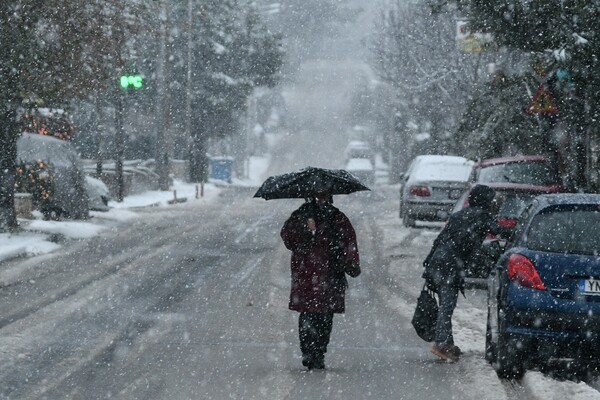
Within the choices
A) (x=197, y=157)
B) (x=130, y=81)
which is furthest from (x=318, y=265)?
(x=197, y=157)

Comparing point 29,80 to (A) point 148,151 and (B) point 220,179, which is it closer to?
(A) point 148,151

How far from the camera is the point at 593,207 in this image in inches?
344

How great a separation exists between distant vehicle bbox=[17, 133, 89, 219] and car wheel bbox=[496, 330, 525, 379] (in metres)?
18.4

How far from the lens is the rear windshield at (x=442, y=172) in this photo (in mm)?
25109

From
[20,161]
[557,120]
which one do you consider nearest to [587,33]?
[557,120]

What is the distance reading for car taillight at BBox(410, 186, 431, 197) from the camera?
2473 cm

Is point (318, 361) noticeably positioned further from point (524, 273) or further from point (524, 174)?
point (524, 174)

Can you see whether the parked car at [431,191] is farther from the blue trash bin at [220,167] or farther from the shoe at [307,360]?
the blue trash bin at [220,167]

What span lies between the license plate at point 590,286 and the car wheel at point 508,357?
65cm

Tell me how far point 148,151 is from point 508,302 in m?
44.3

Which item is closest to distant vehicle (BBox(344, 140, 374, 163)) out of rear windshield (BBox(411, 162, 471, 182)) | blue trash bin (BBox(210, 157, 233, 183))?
blue trash bin (BBox(210, 157, 233, 183))

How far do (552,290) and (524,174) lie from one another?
8.68 m

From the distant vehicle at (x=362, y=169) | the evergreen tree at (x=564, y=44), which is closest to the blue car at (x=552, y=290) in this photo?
the evergreen tree at (x=564, y=44)

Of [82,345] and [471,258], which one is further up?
[471,258]
